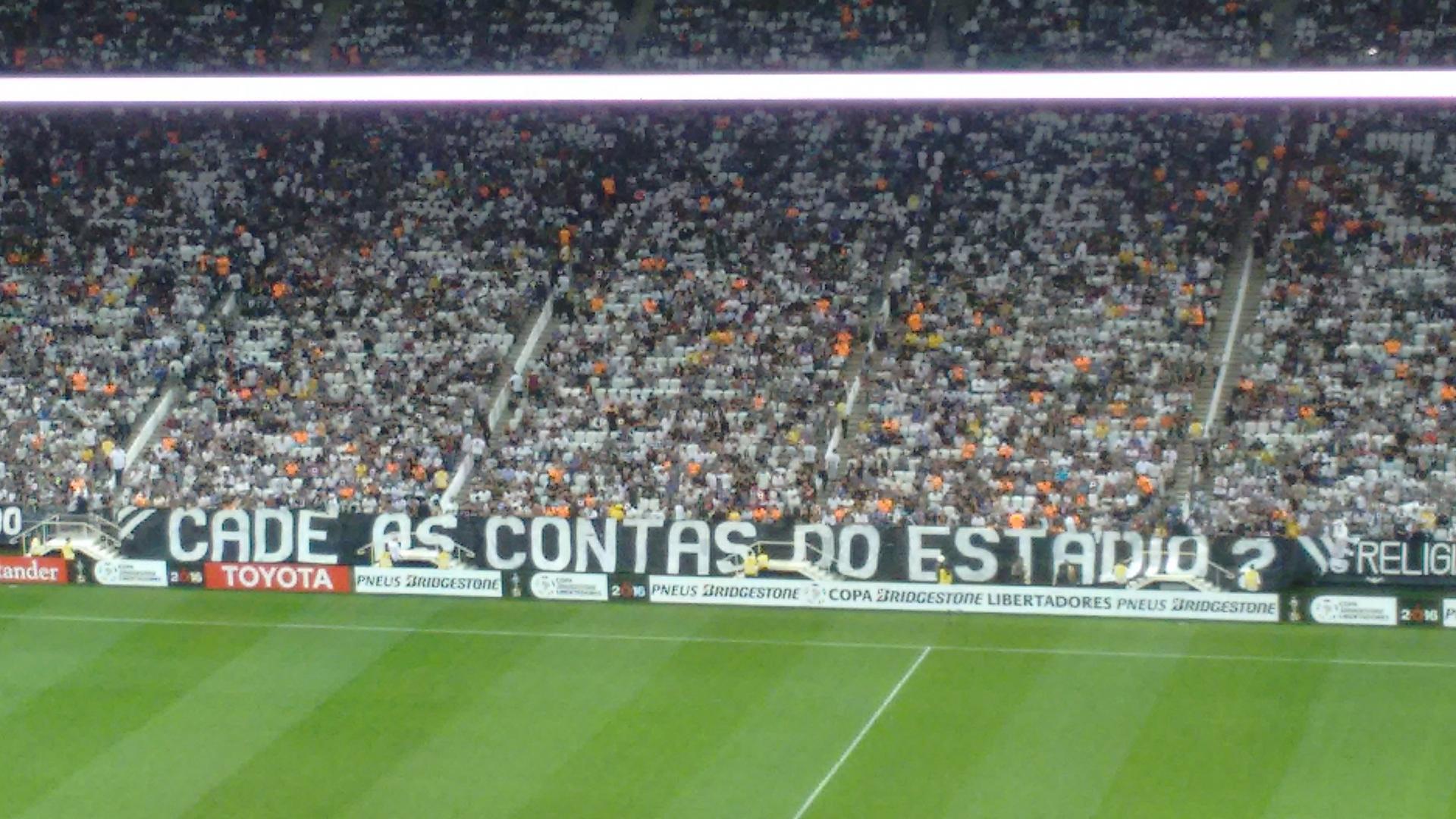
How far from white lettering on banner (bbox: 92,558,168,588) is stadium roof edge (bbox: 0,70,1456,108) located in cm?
1570

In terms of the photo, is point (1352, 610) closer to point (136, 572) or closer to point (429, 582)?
point (429, 582)

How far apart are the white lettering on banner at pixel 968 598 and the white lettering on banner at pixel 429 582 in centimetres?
247

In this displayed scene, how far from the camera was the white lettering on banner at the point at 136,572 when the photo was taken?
30500 mm

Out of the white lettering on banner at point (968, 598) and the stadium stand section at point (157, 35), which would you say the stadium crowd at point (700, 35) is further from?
the white lettering on banner at point (968, 598)

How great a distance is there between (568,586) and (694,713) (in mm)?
6039

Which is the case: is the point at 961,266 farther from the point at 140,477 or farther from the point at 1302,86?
the point at 1302,86

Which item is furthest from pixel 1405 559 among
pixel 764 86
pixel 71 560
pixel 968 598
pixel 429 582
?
pixel 71 560

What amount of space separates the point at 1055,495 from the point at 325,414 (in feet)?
42.5

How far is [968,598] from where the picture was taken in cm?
2806

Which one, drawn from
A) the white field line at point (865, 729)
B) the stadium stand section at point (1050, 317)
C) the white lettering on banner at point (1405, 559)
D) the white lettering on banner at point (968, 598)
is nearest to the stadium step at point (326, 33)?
the stadium stand section at point (1050, 317)

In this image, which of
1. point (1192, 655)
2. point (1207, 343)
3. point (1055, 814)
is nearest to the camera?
point (1055, 814)

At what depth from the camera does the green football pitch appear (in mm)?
20484

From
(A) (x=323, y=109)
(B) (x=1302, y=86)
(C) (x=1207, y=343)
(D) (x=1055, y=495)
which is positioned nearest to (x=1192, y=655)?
(D) (x=1055, y=495)

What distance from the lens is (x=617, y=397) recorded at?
34094mm
